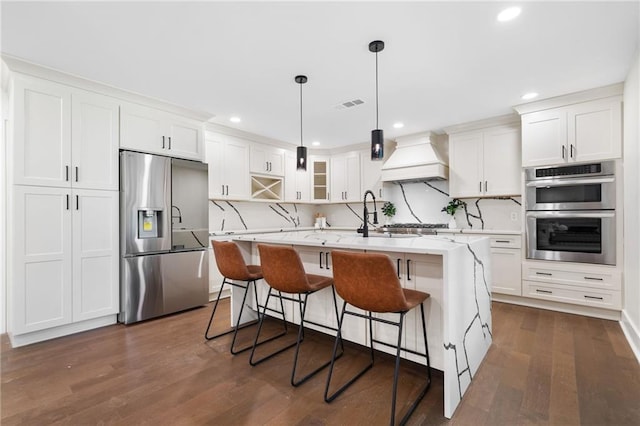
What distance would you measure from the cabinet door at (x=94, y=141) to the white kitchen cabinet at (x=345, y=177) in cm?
373

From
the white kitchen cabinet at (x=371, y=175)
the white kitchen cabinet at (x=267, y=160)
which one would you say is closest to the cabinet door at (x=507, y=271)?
the white kitchen cabinet at (x=371, y=175)

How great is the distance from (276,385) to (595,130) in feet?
13.5

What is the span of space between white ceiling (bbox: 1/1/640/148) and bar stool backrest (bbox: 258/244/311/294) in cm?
163

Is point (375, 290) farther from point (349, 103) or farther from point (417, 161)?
point (417, 161)

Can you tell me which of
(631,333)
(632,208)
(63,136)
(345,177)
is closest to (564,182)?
(632,208)

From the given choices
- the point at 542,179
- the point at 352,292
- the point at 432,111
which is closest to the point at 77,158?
the point at 352,292

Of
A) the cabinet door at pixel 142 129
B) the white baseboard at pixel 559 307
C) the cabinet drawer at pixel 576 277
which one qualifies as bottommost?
the white baseboard at pixel 559 307

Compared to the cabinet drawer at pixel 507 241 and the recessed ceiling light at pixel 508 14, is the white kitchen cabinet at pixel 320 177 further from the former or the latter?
the recessed ceiling light at pixel 508 14

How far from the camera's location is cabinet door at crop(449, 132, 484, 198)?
14.0 ft

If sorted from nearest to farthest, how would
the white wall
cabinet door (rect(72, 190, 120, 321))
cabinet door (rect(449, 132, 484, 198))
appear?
the white wall
cabinet door (rect(72, 190, 120, 321))
cabinet door (rect(449, 132, 484, 198))

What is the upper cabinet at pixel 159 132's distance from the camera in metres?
3.26

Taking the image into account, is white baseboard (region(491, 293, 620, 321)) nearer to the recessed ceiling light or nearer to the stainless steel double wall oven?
the stainless steel double wall oven

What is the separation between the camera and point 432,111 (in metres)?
3.86

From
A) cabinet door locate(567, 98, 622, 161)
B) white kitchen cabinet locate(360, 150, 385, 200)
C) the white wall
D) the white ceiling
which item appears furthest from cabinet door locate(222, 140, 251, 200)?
the white wall
